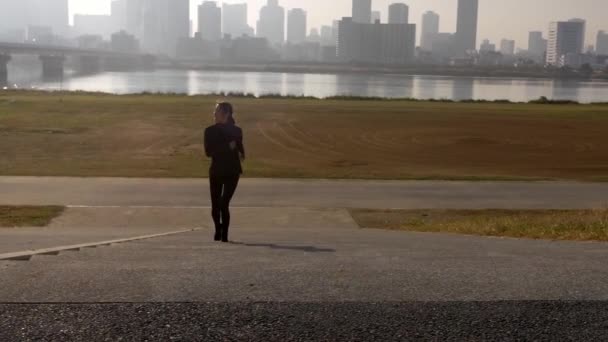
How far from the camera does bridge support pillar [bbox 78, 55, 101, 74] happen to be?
134 m

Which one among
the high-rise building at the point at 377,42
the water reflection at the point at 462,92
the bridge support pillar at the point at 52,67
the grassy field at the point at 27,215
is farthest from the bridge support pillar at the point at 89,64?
the grassy field at the point at 27,215

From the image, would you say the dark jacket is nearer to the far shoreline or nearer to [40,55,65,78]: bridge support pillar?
[40,55,65,78]: bridge support pillar

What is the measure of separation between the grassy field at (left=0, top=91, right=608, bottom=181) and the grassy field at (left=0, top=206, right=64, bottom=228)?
460cm

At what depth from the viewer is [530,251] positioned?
24.7ft

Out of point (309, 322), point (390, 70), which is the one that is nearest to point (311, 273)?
point (309, 322)

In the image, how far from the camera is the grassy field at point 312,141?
806 inches

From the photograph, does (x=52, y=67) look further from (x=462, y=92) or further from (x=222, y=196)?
(x=222, y=196)

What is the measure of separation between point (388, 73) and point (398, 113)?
119085 millimetres

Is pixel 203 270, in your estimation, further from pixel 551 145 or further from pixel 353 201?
pixel 551 145

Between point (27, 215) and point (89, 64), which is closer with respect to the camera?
point (27, 215)

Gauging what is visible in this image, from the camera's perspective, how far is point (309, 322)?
467 cm

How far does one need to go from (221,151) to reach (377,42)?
189999mm

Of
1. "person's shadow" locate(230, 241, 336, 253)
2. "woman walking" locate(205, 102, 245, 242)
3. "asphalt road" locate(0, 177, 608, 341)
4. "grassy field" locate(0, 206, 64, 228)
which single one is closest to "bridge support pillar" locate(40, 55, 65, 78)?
"grassy field" locate(0, 206, 64, 228)

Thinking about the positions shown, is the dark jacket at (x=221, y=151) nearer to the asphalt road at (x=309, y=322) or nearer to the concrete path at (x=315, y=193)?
the asphalt road at (x=309, y=322)
